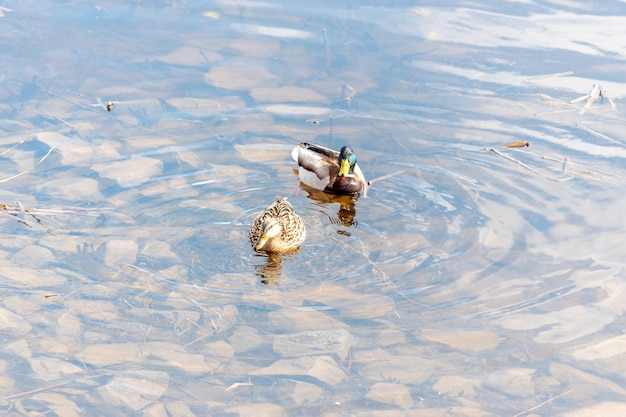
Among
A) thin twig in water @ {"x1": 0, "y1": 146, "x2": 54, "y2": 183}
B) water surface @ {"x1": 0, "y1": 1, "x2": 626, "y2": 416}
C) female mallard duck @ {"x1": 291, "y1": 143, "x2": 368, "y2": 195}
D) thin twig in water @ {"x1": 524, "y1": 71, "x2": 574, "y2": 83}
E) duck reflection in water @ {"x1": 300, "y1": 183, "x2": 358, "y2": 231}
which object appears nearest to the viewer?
water surface @ {"x1": 0, "y1": 1, "x2": 626, "y2": 416}

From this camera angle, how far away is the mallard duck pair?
8203 millimetres

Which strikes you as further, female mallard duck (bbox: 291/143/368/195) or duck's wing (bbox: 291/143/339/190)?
duck's wing (bbox: 291/143/339/190)

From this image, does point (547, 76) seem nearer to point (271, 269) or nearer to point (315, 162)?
point (315, 162)

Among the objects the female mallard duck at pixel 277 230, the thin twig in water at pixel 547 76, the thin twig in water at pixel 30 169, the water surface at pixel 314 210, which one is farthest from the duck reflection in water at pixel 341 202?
the thin twig in water at pixel 547 76

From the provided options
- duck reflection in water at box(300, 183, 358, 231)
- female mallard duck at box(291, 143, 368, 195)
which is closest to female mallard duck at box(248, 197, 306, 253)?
duck reflection in water at box(300, 183, 358, 231)

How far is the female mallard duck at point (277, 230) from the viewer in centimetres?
805

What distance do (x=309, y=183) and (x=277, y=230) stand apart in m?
2.04

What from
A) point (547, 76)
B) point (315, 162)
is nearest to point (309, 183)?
point (315, 162)

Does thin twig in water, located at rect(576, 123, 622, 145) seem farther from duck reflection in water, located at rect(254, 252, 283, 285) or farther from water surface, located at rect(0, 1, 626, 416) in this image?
duck reflection in water, located at rect(254, 252, 283, 285)

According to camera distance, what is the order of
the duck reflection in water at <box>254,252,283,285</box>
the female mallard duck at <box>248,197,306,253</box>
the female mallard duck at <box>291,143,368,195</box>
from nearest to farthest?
1. the duck reflection in water at <box>254,252,283,285</box>
2. the female mallard duck at <box>248,197,306,253</box>
3. the female mallard duck at <box>291,143,368,195</box>

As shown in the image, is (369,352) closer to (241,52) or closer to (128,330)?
(128,330)

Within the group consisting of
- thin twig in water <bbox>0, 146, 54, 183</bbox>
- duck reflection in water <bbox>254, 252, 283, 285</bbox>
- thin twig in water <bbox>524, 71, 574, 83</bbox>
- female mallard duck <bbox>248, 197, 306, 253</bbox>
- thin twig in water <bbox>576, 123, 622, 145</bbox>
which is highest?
thin twig in water <bbox>524, 71, 574, 83</bbox>

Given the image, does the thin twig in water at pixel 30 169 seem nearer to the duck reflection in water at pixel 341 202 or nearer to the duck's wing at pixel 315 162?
the duck's wing at pixel 315 162

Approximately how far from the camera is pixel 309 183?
10.0 m
